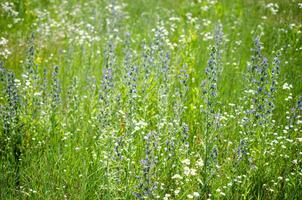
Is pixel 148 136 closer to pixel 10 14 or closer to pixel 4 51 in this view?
pixel 4 51

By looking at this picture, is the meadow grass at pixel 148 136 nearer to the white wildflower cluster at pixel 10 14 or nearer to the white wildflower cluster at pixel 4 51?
the white wildflower cluster at pixel 4 51

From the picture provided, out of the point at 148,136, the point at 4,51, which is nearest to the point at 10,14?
the point at 4,51

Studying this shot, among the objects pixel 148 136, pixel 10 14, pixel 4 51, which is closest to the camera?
pixel 148 136

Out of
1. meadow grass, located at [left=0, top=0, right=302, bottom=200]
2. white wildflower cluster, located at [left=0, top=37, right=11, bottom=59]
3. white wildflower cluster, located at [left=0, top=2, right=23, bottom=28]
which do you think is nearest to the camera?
meadow grass, located at [left=0, top=0, right=302, bottom=200]

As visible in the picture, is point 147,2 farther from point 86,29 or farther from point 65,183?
point 65,183

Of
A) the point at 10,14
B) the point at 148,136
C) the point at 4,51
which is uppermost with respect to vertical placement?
the point at 10,14

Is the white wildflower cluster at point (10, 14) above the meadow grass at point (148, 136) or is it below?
above

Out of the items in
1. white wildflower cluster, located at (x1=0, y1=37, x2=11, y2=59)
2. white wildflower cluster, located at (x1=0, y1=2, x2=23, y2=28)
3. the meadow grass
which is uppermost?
white wildflower cluster, located at (x1=0, y1=2, x2=23, y2=28)

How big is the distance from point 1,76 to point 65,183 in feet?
4.67

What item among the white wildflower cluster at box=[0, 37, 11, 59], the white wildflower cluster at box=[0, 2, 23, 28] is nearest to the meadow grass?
the white wildflower cluster at box=[0, 37, 11, 59]

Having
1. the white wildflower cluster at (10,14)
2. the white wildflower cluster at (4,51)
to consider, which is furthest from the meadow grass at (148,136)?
the white wildflower cluster at (10,14)

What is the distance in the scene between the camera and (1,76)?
14.7ft

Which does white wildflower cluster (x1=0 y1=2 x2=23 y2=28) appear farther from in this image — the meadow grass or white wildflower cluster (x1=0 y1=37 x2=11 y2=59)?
the meadow grass

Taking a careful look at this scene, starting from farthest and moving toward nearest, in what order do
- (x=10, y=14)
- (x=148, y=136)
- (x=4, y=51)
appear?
(x=10, y=14) → (x=4, y=51) → (x=148, y=136)
